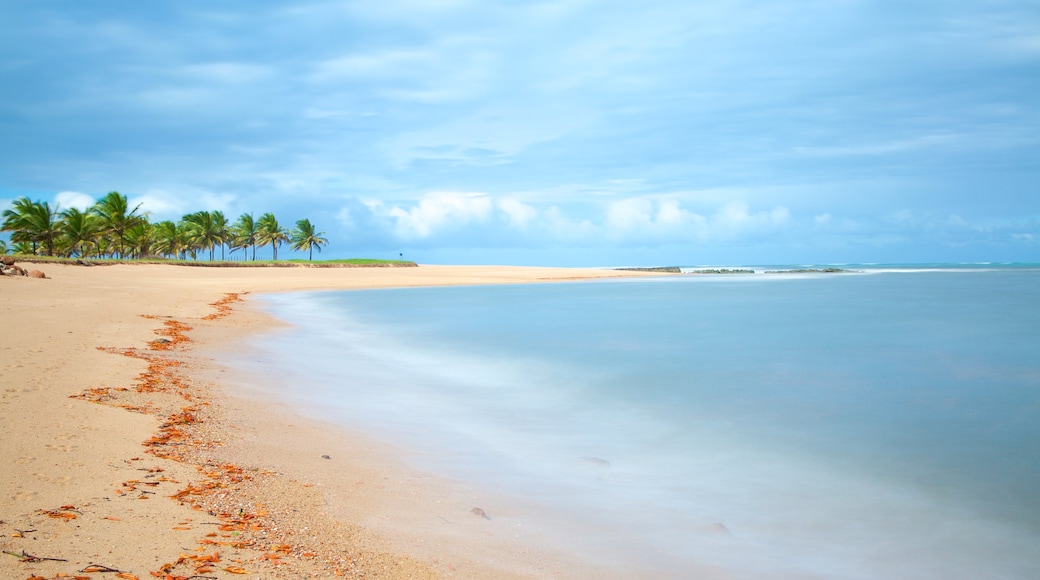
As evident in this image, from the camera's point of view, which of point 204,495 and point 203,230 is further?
point 203,230

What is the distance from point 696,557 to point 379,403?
17.5ft

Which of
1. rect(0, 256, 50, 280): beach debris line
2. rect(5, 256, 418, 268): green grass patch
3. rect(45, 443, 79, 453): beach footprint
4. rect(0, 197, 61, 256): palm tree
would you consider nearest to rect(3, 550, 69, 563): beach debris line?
rect(45, 443, 79, 453): beach footprint

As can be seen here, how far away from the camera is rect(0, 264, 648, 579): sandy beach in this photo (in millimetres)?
3471

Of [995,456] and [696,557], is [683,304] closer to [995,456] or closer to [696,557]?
[995,456]

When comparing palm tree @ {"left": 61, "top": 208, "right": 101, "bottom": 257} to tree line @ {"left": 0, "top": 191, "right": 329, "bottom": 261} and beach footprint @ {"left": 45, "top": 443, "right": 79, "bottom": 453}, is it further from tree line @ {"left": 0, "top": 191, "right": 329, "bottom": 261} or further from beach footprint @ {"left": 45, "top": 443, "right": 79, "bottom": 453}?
beach footprint @ {"left": 45, "top": 443, "right": 79, "bottom": 453}

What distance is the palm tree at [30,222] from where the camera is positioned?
52.6m

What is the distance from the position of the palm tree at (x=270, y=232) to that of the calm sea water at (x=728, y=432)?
75.0 meters

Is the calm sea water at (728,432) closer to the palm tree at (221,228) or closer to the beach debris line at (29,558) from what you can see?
the beach debris line at (29,558)

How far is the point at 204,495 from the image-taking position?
4.37 meters

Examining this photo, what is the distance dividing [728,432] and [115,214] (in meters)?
63.4

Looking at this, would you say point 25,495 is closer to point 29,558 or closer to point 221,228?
point 29,558

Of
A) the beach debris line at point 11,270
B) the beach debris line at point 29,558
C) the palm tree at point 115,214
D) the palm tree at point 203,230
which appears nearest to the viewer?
the beach debris line at point 29,558

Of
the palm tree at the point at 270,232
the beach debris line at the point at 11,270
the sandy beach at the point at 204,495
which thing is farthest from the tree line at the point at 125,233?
the sandy beach at the point at 204,495

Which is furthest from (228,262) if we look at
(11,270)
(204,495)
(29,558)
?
Result: (29,558)
